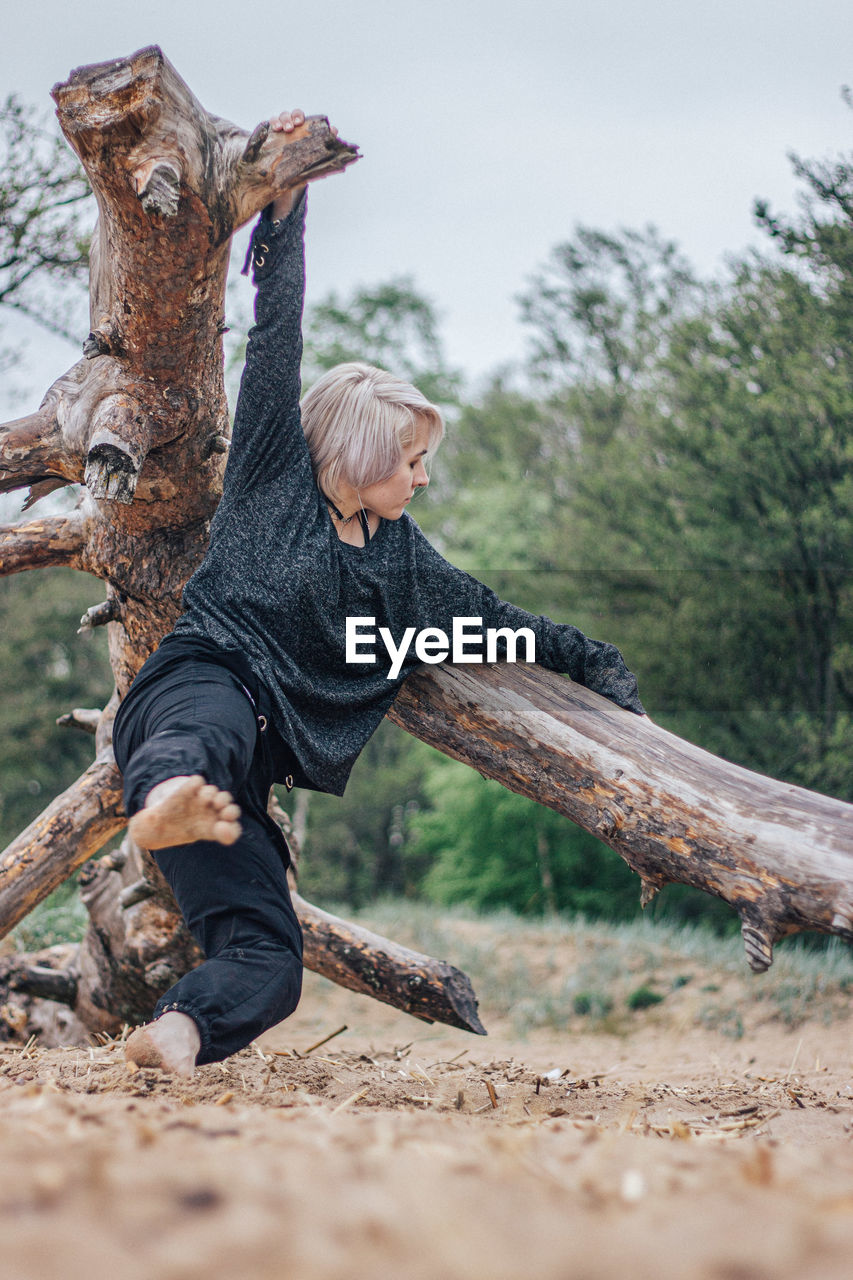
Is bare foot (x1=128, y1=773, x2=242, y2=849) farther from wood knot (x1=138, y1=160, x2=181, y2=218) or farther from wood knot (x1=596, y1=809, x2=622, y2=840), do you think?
wood knot (x1=138, y1=160, x2=181, y2=218)

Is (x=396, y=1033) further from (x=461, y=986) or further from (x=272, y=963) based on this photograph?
(x=272, y=963)

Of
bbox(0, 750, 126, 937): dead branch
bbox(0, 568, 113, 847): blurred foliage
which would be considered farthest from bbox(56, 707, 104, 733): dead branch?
bbox(0, 568, 113, 847): blurred foliage

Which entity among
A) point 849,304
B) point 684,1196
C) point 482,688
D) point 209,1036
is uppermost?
point 849,304

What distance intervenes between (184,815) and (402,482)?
1.29m

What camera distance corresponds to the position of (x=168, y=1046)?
2.04 m

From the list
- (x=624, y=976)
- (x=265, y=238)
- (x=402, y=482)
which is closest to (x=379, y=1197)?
(x=402, y=482)

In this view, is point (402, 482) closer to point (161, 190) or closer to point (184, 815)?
point (161, 190)

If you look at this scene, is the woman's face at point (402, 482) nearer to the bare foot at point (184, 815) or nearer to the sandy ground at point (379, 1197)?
the bare foot at point (184, 815)

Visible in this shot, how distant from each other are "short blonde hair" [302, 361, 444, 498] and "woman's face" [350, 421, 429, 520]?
0.05ft

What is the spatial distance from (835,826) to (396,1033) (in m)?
4.80

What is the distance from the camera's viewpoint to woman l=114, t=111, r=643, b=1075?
7.08ft

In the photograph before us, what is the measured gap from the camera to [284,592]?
2.58 metres

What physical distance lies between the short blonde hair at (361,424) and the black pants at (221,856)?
0.70m

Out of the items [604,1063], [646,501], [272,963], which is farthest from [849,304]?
[272,963]
